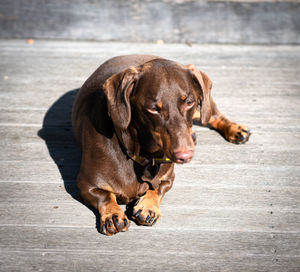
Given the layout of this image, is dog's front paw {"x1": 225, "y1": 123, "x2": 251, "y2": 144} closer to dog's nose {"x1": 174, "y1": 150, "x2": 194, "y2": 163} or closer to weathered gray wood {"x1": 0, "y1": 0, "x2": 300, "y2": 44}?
dog's nose {"x1": 174, "y1": 150, "x2": 194, "y2": 163}

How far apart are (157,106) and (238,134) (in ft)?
4.82

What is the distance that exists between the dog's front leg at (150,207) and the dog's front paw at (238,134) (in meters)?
1.02

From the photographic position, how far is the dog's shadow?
3097 millimetres

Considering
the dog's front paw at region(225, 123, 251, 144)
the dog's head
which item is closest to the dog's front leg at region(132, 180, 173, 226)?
the dog's head

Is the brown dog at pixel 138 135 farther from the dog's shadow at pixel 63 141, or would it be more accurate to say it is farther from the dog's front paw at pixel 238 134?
the dog's front paw at pixel 238 134

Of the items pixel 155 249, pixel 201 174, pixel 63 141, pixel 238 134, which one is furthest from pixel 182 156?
pixel 63 141

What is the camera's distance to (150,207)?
104 inches

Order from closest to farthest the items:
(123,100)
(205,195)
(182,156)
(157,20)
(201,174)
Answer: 1. (182,156)
2. (123,100)
3. (205,195)
4. (201,174)
5. (157,20)

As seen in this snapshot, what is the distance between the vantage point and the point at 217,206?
283cm

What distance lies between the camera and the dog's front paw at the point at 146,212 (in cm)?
257

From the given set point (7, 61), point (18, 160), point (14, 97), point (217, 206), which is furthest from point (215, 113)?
point (7, 61)

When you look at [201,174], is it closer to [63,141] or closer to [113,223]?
[113,223]

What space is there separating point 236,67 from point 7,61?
2.95 meters

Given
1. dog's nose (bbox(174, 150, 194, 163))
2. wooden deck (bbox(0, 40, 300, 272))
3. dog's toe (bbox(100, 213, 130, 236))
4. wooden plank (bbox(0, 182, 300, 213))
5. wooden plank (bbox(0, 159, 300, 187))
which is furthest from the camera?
wooden plank (bbox(0, 159, 300, 187))
